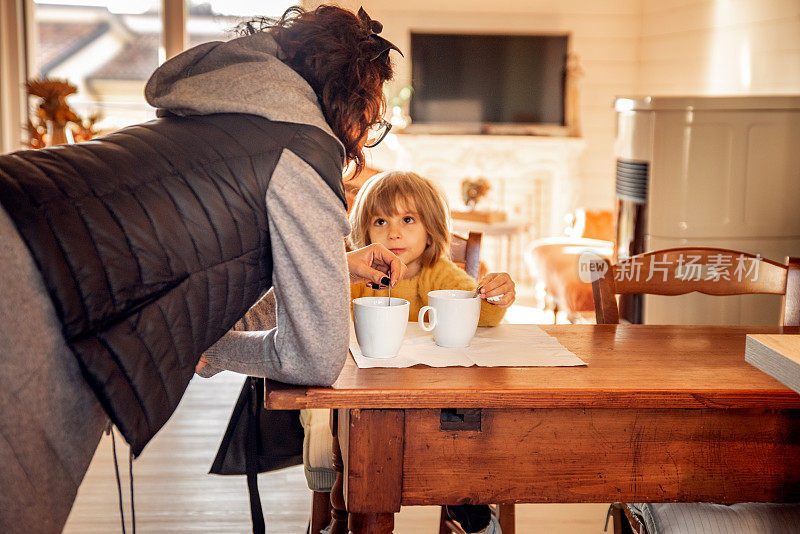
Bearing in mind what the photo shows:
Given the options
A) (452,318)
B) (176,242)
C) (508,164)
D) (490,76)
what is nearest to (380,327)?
(452,318)

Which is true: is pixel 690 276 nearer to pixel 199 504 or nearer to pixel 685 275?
pixel 685 275

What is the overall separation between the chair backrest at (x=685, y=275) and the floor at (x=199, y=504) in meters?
0.81

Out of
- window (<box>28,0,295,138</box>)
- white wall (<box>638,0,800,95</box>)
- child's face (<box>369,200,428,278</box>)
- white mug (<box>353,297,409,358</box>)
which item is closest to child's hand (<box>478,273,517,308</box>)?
white mug (<box>353,297,409,358</box>)

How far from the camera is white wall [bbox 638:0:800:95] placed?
3754 millimetres

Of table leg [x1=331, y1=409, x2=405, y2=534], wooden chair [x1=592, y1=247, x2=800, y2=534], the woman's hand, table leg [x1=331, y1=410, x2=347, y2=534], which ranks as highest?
the woman's hand

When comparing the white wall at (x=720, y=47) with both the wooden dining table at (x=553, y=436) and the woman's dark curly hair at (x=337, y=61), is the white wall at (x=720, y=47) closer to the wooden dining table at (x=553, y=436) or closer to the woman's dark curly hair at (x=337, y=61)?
the wooden dining table at (x=553, y=436)

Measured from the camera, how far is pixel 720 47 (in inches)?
179

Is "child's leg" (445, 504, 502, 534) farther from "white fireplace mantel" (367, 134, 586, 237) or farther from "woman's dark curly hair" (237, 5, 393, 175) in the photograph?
"white fireplace mantel" (367, 134, 586, 237)

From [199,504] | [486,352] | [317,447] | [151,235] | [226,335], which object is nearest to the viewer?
[151,235]

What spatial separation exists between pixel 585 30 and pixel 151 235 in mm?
5394

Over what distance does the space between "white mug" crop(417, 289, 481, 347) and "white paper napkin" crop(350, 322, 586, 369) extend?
0.06ft

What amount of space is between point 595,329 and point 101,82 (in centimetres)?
467

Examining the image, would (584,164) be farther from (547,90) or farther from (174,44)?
(174,44)

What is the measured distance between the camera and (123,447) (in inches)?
A: 112
